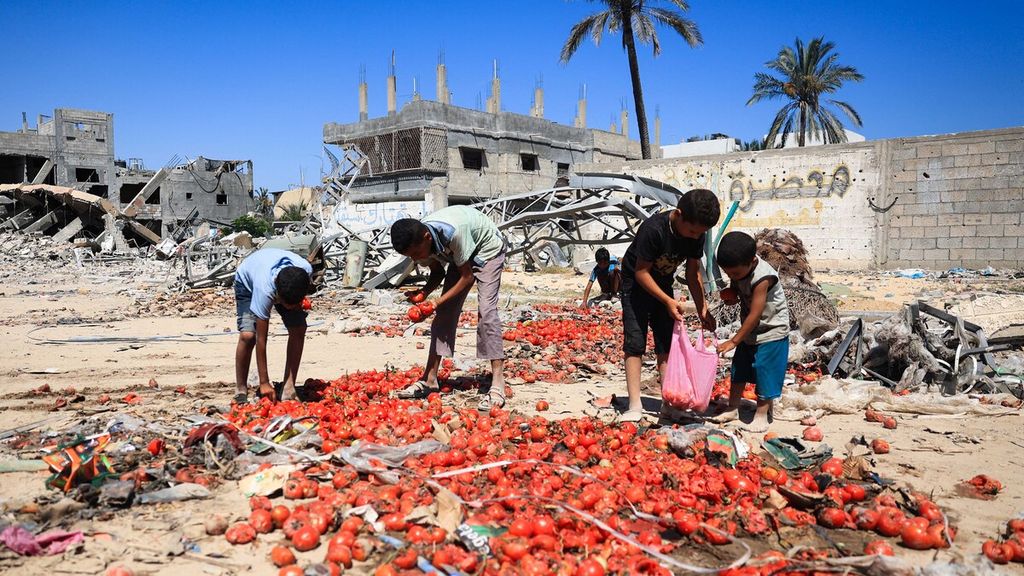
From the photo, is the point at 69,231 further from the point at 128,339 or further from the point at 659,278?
the point at 659,278

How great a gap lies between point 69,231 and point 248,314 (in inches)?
1337

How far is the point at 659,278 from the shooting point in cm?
499

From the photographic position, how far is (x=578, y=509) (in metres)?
3.25

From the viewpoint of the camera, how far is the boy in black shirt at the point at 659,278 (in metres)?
4.63

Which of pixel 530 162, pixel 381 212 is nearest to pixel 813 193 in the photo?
pixel 530 162

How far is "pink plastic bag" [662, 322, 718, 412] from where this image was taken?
456 centimetres

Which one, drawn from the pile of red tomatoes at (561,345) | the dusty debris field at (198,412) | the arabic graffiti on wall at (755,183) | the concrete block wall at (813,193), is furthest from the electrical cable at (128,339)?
the arabic graffiti on wall at (755,183)

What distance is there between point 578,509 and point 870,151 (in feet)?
56.8

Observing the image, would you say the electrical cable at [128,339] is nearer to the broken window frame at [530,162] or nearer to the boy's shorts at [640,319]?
the boy's shorts at [640,319]

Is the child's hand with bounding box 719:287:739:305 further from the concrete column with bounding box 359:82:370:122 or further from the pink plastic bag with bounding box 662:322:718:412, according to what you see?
the concrete column with bounding box 359:82:370:122

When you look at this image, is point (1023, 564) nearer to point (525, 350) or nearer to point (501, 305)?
point (525, 350)

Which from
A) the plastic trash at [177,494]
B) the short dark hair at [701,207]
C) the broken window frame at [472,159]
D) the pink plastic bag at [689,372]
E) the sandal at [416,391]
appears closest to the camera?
the plastic trash at [177,494]

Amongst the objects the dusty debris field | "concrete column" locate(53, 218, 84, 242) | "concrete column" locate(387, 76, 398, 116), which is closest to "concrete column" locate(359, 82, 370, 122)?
"concrete column" locate(387, 76, 398, 116)

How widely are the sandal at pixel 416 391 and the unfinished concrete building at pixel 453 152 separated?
24.8m
